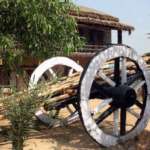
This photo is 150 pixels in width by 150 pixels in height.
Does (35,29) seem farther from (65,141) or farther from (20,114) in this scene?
(20,114)

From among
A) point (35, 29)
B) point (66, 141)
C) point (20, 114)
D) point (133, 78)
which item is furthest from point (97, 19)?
point (20, 114)

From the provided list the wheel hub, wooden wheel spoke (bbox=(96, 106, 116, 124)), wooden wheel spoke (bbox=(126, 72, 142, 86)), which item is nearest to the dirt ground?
wooden wheel spoke (bbox=(96, 106, 116, 124))

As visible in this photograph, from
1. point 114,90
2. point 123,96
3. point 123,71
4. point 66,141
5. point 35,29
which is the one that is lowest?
point 66,141

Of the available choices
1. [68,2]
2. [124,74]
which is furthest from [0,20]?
[124,74]

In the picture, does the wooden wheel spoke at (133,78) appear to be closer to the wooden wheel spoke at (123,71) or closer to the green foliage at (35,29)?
the wooden wheel spoke at (123,71)

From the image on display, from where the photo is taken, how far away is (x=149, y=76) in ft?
30.7

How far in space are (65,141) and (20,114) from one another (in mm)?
2245

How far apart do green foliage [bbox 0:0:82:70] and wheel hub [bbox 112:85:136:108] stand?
126 inches

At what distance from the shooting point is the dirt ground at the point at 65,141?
8.45m

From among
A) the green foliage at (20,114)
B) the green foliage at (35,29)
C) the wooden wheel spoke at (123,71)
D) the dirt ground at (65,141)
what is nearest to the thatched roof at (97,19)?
the green foliage at (35,29)

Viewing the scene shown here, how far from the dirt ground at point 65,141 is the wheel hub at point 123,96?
786mm

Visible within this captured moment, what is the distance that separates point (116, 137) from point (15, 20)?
423 centimetres

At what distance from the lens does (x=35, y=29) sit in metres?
11.5

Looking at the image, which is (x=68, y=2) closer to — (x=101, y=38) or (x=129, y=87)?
(x=129, y=87)
